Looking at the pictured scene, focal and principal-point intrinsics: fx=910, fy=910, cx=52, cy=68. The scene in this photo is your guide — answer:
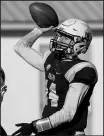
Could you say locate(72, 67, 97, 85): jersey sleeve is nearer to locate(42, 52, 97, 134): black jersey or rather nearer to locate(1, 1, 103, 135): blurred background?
locate(42, 52, 97, 134): black jersey

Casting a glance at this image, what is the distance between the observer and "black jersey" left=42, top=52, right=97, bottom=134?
26.8 ft

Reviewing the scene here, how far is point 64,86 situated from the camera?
8258 mm

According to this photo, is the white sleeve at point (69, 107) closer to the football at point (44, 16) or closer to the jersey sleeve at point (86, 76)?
the jersey sleeve at point (86, 76)

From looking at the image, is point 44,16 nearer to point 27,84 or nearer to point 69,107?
point 69,107

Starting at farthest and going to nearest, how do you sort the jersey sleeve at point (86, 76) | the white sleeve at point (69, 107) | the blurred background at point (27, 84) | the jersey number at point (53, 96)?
the blurred background at point (27, 84)
the jersey number at point (53, 96)
the jersey sleeve at point (86, 76)
the white sleeve at point (69, 107)

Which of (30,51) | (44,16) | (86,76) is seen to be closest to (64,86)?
(86,76)

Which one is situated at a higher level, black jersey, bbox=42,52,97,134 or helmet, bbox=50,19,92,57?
helmet, bbox=50,19,92,57

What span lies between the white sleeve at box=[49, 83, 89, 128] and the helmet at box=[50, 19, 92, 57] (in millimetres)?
486

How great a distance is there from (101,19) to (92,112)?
165 cm

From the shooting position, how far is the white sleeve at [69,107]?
7957mm

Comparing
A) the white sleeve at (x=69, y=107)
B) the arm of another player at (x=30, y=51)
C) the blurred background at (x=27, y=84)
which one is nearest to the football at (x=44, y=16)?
the arm of another player at (x=30, y=51)

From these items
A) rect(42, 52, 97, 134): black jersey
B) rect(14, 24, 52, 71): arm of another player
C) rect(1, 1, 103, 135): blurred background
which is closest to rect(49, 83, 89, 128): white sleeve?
rect(42, 52, 97, 134): black jersey

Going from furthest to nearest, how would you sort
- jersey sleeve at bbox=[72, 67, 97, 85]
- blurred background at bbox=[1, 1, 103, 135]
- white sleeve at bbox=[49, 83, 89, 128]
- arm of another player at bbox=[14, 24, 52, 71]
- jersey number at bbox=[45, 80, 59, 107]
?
1. blurred background at bbox=[1, 1, 103, 135]
2. arm of another player at bbox=[14, 24, 52, 71]
3. jersey number at bbox=[45, 80, 59, 107]
4. jersey sleeve at bbox=[72, 67, 97, 85]
5. white sleeve at bbox=[49, 83, 89, 128]

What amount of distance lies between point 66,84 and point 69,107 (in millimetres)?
350
